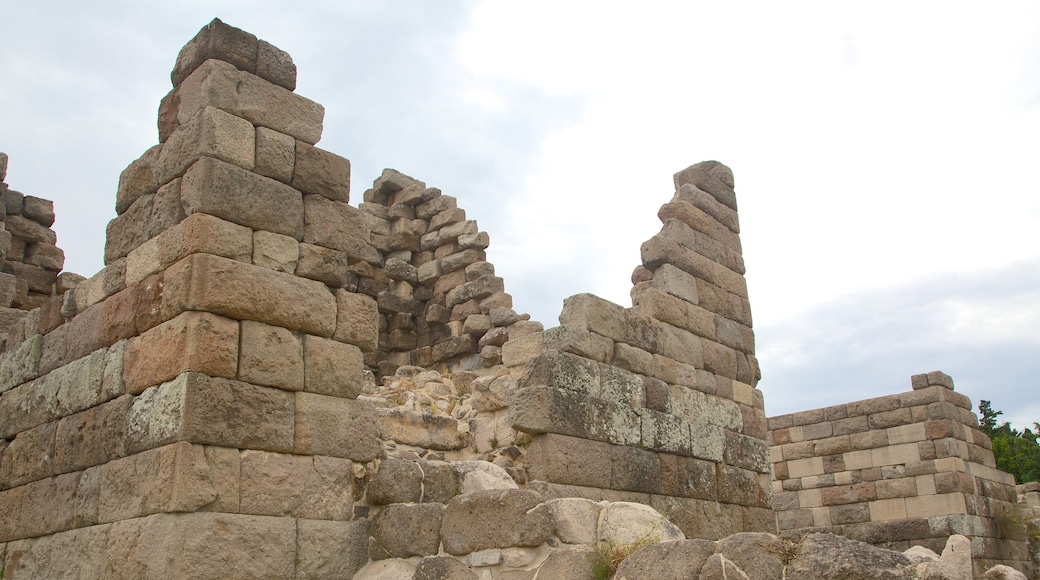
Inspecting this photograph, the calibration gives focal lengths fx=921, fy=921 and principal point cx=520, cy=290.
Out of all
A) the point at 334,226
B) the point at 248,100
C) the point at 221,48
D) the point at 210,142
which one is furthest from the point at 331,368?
the point at 221,48

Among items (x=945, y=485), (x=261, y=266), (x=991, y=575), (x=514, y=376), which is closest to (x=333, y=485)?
(x=261, y=266)

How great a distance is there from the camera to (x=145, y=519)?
4.90 metres

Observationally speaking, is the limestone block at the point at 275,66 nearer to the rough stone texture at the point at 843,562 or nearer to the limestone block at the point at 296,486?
the limestone block at the point at 296,486

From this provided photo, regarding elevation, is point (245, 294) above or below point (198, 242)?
below

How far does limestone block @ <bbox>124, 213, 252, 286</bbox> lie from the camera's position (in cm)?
530

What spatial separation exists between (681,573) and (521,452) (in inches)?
123

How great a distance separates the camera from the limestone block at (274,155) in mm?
5789

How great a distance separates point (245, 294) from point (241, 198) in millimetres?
629

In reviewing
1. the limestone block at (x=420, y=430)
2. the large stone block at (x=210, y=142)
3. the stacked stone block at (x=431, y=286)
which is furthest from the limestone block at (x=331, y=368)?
the stacked stone block at (x=431, y=286)

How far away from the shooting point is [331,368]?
18.6 feet

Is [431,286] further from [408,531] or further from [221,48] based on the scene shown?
[408,531]

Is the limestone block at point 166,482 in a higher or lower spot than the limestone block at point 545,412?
lower

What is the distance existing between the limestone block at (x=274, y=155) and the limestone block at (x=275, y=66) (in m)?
0.41

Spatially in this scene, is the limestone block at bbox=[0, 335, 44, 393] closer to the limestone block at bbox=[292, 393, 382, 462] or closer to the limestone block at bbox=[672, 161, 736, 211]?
the limestone block at bbox=[292, 393, 382, 462]
